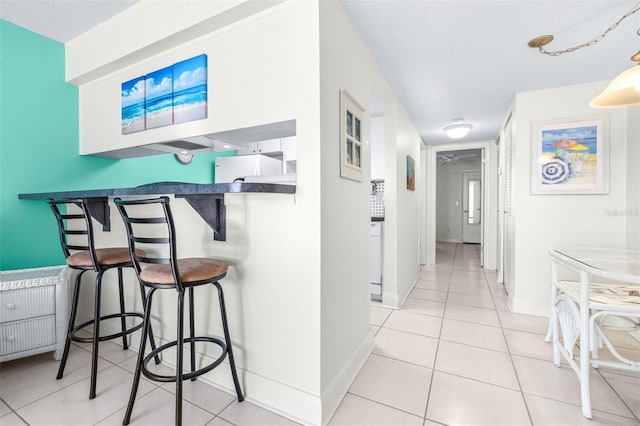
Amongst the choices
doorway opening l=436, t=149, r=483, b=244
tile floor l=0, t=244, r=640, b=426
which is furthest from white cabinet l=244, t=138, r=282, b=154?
doorway opening l=436, t=149, r=483, b=244

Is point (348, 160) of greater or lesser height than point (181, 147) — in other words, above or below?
below

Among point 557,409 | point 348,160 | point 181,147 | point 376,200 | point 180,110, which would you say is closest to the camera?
point 557,409

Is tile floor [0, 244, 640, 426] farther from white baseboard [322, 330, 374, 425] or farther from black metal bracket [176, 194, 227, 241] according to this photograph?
black metal bracket [176, 194, 227, 241]

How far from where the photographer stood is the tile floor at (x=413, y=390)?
151cm

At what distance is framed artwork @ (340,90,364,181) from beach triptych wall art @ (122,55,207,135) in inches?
34.9

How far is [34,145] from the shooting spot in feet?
7.48

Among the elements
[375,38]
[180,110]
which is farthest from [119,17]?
[375,38]

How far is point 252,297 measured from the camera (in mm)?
1637

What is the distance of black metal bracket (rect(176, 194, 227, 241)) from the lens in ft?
5.16

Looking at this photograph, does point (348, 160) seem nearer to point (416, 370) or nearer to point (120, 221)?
point (416, 370)

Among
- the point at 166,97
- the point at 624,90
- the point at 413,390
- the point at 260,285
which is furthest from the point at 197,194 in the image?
the point at 624,90

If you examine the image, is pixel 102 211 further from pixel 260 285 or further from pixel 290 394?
pixel 290 394

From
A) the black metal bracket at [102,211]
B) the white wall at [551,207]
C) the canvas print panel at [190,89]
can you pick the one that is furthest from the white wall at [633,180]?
the black metal bracket at [102,211]

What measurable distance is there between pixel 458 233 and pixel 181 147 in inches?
326
